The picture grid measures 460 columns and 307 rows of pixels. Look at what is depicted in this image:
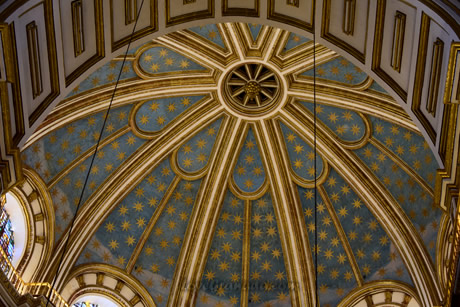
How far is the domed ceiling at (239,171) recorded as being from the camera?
18469 millimetres

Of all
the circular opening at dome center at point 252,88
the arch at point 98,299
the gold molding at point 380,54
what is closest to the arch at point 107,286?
the arch at point 98,299

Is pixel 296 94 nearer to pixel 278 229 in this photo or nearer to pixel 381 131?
pixel 381 131

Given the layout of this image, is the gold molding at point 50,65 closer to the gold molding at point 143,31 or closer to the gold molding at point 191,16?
the gold molding at point 143,31

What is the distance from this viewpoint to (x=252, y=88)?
65.3 ft

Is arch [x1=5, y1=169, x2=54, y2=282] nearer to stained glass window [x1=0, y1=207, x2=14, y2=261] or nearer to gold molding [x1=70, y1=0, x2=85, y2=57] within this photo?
stained glass window [x1=0, y1=207, x2=14, y2=261]

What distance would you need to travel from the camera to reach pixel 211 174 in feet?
67.2

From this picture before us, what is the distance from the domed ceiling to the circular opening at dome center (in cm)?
4

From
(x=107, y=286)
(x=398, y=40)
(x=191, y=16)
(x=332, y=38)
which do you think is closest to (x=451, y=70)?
(x=398, y=40)

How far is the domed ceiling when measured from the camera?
A: 18469 millimetres

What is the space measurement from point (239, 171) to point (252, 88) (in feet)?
7.86

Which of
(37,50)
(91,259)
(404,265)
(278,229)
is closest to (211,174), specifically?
(278,229)

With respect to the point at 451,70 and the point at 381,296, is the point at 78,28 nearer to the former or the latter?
the point at 451,70

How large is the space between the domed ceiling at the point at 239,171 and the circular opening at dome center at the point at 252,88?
39 mm

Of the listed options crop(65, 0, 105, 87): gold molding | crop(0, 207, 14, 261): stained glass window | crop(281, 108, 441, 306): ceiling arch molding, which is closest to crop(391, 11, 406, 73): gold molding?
crop(65, 0, 105, 87): gold molding
